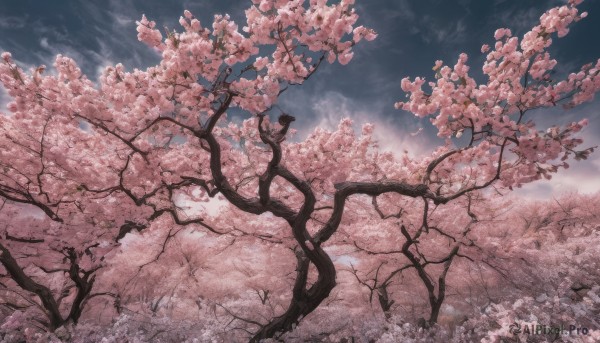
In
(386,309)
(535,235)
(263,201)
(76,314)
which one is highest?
(535,235)

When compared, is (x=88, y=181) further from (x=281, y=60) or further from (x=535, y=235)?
(x=535, y=235)

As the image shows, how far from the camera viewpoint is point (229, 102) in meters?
5.97

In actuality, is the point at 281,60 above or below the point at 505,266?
above

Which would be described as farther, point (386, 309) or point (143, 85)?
point (386, 309)

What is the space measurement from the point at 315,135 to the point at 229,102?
25.7 ft

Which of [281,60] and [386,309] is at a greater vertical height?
[281,60]

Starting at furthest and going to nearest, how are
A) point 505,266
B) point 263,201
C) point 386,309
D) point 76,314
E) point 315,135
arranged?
point 386,309
point 315,135
point 505,266
point 76,314
point 263,201

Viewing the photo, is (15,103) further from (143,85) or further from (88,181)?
(88,181)

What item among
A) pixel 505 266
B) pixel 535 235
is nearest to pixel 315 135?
pixel 505 266

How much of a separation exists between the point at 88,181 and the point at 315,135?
840cm

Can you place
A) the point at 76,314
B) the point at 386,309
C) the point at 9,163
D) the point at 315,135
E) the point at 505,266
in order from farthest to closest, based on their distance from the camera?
the point at 386,309
the point at 315,135
the point at 505,266
the point at 76,314
the point at 9,163

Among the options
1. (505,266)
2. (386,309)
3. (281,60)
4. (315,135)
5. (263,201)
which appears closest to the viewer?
(281,60)

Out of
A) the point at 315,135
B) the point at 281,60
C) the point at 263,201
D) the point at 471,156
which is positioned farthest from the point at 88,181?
the point at 471,156

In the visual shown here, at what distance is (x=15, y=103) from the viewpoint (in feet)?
20.7
